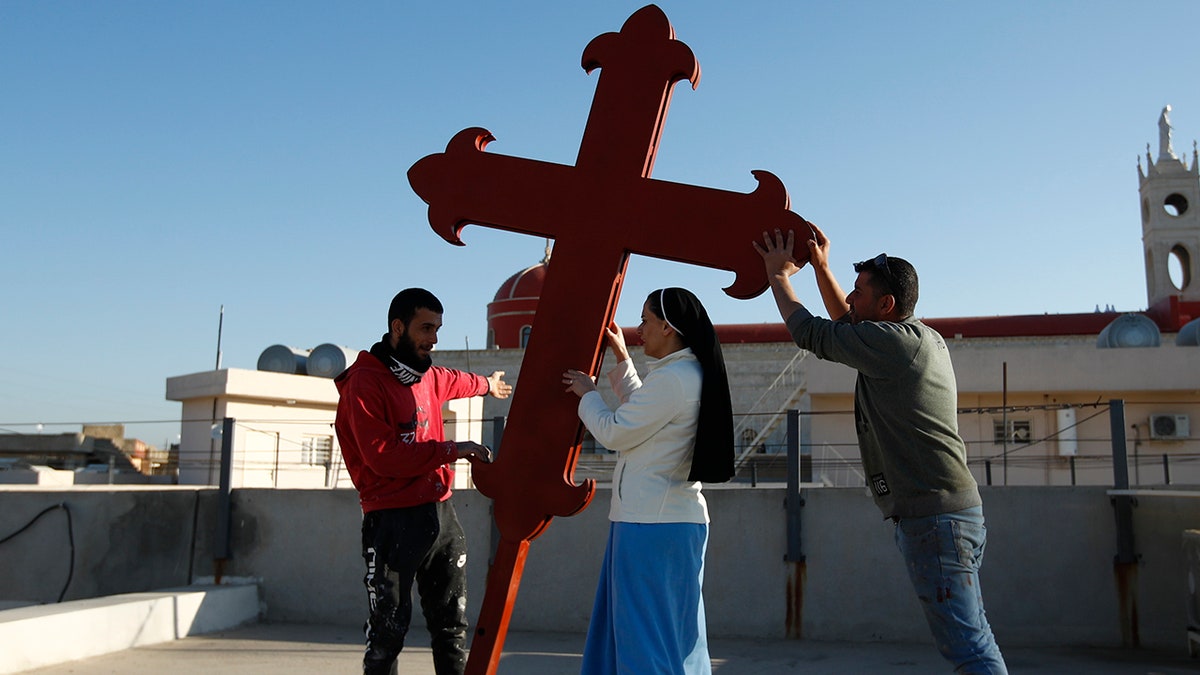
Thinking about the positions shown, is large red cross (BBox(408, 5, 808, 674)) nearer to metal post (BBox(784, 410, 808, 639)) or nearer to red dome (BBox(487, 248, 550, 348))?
metal post (BBox(784, 410, 808, 639))

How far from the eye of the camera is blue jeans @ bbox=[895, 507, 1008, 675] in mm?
3092

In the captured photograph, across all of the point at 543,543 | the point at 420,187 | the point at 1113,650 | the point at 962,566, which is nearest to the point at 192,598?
the point at 543,543

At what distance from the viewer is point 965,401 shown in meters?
19.3

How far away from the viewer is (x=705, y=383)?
3.54 m

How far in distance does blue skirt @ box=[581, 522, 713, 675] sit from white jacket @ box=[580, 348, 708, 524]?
2.6 inches

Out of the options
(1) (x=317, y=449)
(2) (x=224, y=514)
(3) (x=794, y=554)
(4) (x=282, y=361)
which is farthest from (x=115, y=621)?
(4) (x=282, y=361)

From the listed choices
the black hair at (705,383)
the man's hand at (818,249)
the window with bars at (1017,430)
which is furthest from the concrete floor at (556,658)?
the window with bars at (1017,430)

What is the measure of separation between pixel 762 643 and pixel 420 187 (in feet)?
16.3

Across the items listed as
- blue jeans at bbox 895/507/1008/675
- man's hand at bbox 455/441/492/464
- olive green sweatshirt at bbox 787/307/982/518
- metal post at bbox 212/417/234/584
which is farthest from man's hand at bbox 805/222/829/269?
metal post at bbox 212/417/234/584

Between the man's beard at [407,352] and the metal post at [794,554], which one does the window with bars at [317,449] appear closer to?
the metal post at [794,554]

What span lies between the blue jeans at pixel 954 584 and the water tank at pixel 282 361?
74.0 ft

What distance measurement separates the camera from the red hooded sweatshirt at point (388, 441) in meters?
3.94

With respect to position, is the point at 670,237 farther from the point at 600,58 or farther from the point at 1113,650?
the point at 1113,650

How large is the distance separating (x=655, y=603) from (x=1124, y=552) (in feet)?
17.7
